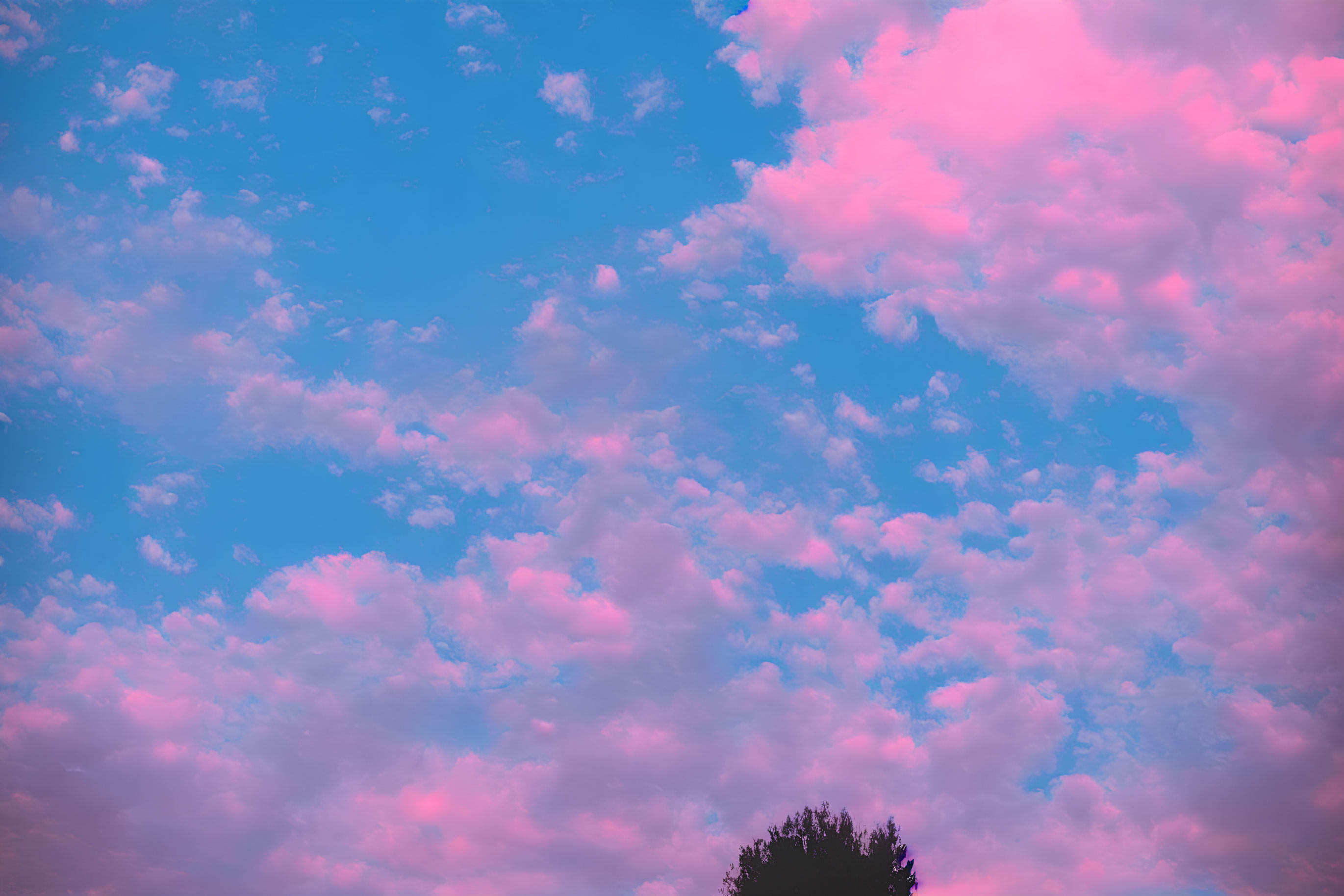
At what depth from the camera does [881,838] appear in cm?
4816

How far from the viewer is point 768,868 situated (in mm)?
48844

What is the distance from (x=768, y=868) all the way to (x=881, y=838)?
6.54 m
